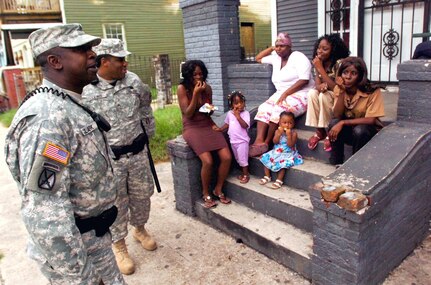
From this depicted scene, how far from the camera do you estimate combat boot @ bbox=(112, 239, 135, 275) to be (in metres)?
3.13

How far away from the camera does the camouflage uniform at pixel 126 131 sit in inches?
118

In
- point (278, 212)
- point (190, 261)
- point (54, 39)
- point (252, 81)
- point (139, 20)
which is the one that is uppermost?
point (139, 20)

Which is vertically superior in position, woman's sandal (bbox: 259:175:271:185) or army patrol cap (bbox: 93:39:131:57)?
army patrol cap (bbox: 93:39:131:57)

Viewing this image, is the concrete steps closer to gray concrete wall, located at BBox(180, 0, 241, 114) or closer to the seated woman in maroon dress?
the seated woman in maroon dress

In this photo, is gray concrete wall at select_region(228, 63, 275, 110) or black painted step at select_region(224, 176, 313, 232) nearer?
black painted step at select_region(224, 176, 313, 232)

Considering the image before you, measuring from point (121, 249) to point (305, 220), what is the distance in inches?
64.2

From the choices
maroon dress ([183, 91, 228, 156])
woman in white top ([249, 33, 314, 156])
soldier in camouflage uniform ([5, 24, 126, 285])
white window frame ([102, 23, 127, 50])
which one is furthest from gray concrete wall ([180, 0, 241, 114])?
white window frame ([102, 23, 127, 50])

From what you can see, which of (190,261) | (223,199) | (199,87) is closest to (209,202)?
(223,199)

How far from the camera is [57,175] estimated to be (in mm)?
1529

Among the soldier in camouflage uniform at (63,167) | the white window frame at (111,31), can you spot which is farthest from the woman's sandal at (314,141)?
the white window frame at (111,31)

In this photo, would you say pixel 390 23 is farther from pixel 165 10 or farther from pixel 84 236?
pixel 165 10

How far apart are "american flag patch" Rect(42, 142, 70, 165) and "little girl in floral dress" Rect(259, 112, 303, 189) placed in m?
2.36

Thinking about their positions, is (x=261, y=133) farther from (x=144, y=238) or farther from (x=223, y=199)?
(x=144, y=238)

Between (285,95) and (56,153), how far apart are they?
9.48 feet
